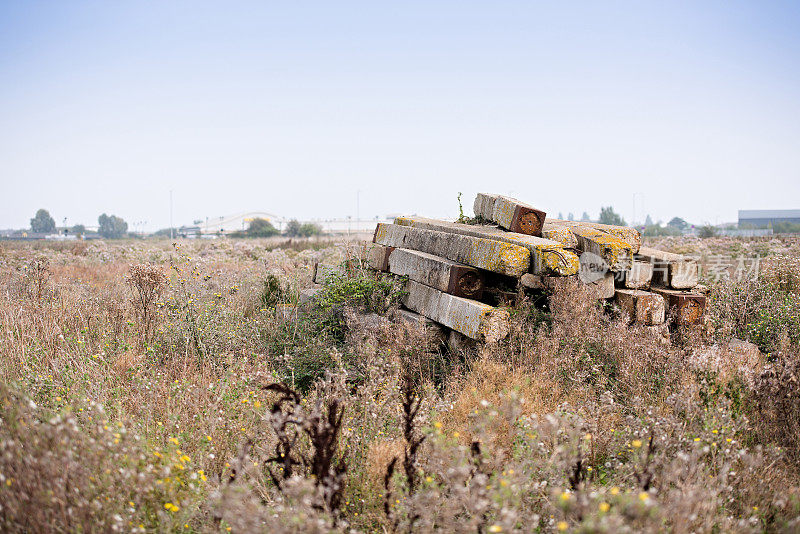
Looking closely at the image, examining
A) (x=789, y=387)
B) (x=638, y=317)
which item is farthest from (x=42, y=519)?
(x=638, y=317)

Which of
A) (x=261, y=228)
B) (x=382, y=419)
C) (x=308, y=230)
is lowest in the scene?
(x=382, y=419)

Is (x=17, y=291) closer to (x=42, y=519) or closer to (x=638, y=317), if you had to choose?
(x=42, y=519)

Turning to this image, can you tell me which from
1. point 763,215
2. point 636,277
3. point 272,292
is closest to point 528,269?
point 636,277

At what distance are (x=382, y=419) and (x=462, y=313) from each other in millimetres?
2280

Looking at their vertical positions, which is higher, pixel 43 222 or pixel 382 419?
pixel 43 222

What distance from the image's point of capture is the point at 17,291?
28.7 ft

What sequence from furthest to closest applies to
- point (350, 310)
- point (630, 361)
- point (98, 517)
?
point (350, 310)
point (630, 361)
point (98, 517)

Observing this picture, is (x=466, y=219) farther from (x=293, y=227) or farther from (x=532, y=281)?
(x=293, y=227)

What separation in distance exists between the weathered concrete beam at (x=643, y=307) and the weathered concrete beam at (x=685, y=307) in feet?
0.71

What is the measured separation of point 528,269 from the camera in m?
6.25

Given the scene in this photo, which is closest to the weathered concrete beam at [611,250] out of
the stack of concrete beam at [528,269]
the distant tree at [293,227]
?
the stack of concrete beam at [528,269]

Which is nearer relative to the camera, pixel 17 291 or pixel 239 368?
pixel 239 368

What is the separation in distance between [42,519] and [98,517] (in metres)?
0.32

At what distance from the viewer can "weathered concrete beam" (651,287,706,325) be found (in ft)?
21.5
